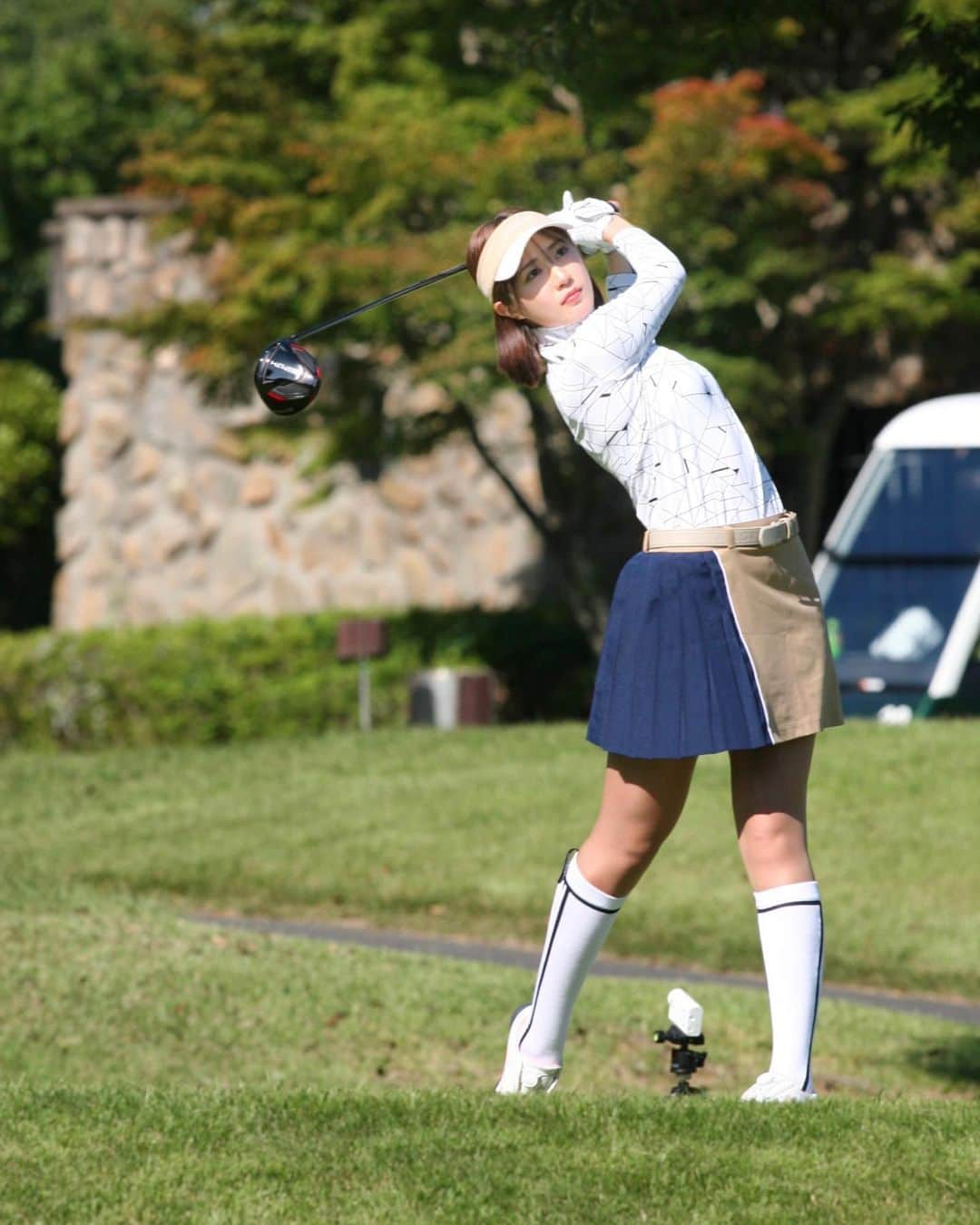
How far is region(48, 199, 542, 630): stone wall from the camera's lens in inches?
747

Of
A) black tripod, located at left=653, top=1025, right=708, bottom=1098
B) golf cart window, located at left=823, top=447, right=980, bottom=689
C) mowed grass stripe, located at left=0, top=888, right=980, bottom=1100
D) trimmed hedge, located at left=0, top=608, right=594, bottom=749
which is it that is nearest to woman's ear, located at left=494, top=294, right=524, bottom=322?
black tripod, located at left=653, top=1025, right=708, bottom=1098

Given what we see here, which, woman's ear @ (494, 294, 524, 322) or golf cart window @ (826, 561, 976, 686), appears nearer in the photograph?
woman's ear @ (494, 294, 524, 322)

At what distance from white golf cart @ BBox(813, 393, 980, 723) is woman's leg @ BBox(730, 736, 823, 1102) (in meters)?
9.79

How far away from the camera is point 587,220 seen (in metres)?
4.71

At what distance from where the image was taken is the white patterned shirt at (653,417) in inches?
177

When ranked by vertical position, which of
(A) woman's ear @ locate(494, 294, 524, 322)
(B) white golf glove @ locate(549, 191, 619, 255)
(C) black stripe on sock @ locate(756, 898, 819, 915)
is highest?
(B) white golf glove @ locate(549, 191, 619, 255)

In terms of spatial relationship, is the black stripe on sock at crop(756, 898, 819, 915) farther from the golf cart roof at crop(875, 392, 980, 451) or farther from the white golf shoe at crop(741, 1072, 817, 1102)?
the golf cart roof at crop(875, 392, 980, 451)

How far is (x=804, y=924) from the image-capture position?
4.44 m

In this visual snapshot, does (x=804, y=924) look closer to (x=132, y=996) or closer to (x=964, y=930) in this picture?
(x=132, y=996)

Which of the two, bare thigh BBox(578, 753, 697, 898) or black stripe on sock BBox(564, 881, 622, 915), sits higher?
Result: bare thigh BBox(578, 753, 697, 898)

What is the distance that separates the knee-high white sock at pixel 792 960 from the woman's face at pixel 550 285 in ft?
4.65

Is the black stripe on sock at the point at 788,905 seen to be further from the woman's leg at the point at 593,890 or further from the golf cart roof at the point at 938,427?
the golf cart roof at the point at 938,427

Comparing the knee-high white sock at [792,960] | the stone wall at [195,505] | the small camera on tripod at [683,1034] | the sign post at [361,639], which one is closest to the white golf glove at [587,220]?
the knee-high white sock at [792,960]

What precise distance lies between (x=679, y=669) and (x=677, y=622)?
4.2 inches
